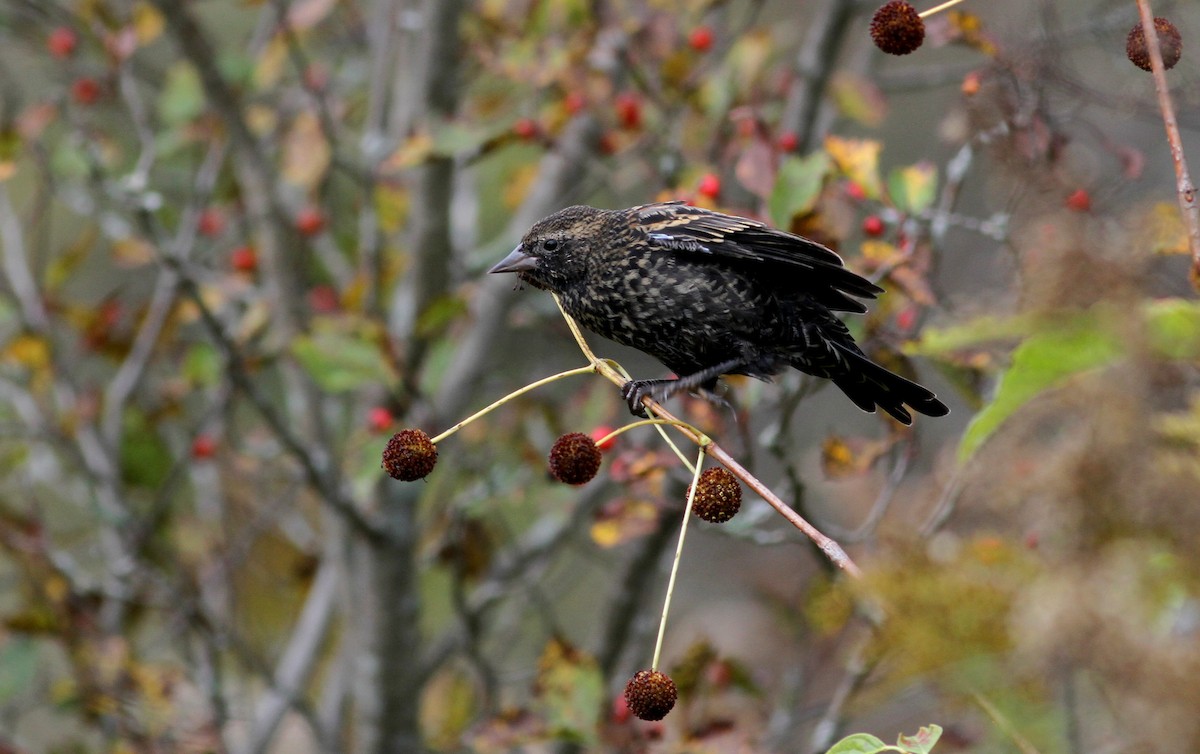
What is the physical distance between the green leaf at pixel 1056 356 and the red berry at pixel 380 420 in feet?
8.89

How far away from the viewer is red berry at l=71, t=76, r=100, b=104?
541 cm

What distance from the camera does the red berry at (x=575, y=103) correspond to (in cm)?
453

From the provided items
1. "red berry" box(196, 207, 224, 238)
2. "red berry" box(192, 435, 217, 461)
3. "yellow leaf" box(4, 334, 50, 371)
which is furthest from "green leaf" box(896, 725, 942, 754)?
"red berry" box(196, 207, 224, 238)

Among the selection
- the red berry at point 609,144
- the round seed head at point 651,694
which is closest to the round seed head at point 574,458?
the round seed head at point 651,694

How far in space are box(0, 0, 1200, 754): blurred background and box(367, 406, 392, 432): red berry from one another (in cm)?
3

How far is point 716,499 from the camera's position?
200cm

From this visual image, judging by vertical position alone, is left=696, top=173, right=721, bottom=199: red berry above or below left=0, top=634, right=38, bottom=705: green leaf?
above

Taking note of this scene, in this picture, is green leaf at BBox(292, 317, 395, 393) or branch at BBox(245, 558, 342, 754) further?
branch at BBox(245, 558, 342, 754)

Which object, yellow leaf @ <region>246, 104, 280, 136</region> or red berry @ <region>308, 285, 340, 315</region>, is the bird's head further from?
yellow leaf @ <region>246, 104, 280, 136</region>

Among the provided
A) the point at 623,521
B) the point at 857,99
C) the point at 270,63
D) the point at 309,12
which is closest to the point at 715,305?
the point at 623,521

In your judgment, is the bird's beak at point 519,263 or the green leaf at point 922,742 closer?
the green leaf at point 922,742

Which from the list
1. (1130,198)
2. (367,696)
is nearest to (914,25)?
(1130,198)

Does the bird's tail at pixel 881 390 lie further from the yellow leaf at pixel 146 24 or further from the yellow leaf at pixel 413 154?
the yellow leaf at pixel 146 24

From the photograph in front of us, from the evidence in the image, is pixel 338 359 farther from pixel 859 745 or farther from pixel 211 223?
pixel 859 745
